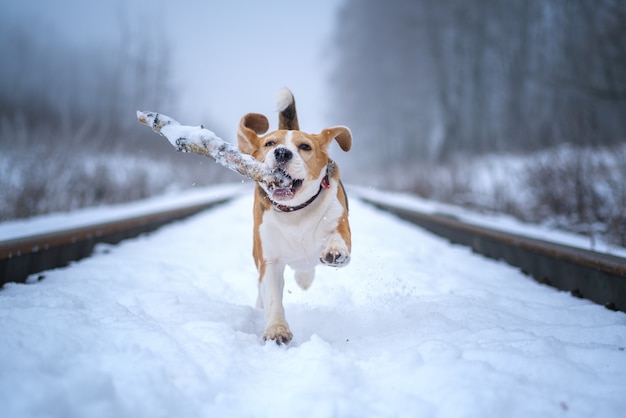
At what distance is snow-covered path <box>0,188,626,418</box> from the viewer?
1.24m

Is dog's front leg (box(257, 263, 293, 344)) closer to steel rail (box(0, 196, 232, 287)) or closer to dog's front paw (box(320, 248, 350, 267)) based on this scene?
dog's front paw (box(320, 248, 350, 267))

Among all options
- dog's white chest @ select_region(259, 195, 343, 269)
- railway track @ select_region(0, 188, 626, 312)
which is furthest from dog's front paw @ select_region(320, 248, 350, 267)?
railway track @ select_region(0, 188, 626, 312)

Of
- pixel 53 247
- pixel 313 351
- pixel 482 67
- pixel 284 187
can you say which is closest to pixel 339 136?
pixel 284 187

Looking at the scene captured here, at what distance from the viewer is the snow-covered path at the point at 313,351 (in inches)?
48.8

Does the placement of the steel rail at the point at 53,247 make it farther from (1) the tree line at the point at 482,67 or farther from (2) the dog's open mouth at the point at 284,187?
(1) the tree line at the point at 482,67

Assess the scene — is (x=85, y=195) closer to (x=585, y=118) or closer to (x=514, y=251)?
(x=514, y=251)

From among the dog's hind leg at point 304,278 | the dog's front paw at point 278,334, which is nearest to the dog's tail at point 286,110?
the dog's hind leg at point 304,278

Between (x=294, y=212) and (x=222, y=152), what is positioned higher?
(x=222, y=152)

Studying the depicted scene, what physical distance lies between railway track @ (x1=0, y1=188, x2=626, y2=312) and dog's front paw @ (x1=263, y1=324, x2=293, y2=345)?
5.72ft

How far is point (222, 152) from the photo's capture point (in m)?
2.04

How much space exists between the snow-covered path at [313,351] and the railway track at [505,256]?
0.12 metres

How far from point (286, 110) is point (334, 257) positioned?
1249mm

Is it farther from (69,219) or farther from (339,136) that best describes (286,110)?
(69,219)

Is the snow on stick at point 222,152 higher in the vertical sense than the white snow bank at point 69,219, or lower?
higher
